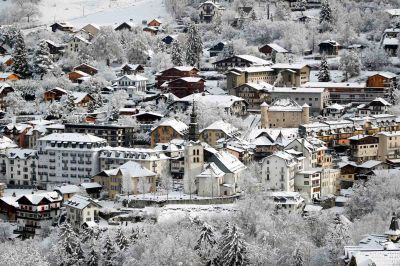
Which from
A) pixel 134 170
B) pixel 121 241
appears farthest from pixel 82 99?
pixel 121 241

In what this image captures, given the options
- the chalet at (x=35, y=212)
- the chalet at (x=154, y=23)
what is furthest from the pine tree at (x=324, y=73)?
the chalet at (x=35, y=212)

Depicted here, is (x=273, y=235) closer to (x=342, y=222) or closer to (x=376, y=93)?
(x=342, y=222)

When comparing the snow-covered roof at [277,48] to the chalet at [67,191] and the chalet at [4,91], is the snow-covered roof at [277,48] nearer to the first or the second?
the chalet at [4,91]

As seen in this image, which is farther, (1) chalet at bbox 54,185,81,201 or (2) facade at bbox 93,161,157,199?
(1) chalet at bbox 54,185,81,201

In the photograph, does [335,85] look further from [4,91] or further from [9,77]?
[9,77]

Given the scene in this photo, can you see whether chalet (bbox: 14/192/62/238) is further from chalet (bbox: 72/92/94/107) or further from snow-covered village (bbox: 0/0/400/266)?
chalet (bbox: 72/92/94/107)

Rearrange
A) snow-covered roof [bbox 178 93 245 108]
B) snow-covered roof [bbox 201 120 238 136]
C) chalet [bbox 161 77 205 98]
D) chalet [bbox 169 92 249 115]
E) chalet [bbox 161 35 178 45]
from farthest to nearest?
chalet [bbox 161 35 178 45] < chalet [bbox 161 77 205 98] < snow-covered roof [bbox 178 93 245 108] < chalet [bbox 169 92 249 115] < snow-covered roof [bbox 201 120 238 136]

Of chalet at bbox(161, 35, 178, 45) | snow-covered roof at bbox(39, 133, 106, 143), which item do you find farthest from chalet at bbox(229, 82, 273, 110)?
chalet at bbox(161, 35, 178, 45)
